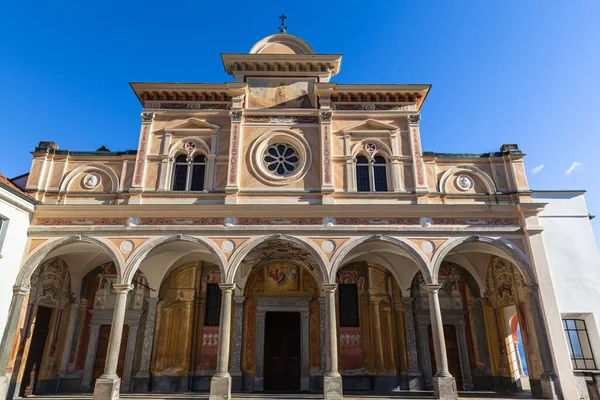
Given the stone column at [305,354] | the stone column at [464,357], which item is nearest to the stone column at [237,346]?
the stone column at [305,354]

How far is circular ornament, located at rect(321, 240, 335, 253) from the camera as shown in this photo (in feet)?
39.1

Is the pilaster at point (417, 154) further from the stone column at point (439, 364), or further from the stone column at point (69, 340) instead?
the stone column at point (69, 340)

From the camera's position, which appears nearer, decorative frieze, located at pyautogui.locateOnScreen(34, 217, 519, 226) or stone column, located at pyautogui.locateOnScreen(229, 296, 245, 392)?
decorative frieze, located at pyautogui.locateOnScreen(34, 217, 519, 226)

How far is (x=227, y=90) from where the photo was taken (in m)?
14.4

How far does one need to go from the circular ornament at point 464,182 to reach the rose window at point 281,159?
553cm

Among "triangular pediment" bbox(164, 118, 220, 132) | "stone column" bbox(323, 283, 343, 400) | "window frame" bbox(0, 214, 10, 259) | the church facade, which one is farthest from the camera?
"triangular pediment" bbox(164, 118, 220, 132)

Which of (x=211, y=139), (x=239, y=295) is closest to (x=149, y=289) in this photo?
(x=239, y=295)

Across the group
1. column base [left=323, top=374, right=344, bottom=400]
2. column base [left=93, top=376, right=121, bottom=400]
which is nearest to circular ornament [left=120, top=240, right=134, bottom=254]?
column base [left=93, top=376, right=121, bottom=400]

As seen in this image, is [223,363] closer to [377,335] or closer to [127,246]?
[127,246]

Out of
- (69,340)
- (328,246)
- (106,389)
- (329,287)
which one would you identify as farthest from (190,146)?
(69,340)

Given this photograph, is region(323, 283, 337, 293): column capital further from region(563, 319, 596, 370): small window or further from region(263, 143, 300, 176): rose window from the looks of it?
region(563, 319, 596, 370): small window

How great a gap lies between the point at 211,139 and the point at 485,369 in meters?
12.5

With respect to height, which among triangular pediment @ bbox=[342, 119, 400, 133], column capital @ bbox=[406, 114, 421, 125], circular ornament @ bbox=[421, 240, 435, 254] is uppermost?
column capital @ bbox=[406, 114, 421, 125]

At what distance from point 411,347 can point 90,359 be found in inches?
445
